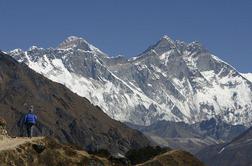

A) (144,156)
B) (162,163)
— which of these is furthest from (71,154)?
(144,156)

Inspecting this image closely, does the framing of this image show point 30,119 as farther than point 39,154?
Yes

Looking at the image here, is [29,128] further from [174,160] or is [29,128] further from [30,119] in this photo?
[174,160]

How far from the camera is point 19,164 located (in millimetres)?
56750

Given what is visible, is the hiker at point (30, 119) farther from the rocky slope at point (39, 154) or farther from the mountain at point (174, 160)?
the mountain at point (174, 160)

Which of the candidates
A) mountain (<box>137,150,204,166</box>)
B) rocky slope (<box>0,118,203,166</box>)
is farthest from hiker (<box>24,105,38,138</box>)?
mountain (<box>137,150,204,166</box>)

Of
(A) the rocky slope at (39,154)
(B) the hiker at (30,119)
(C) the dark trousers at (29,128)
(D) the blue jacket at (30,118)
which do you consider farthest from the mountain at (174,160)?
(D) the blue jacket at (30,118)

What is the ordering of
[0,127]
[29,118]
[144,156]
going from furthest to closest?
[144,156]
[0,127]
[29,118]

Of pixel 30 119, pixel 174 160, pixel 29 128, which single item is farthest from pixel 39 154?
pixel 174 160

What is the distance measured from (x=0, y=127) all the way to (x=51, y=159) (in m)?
6.43

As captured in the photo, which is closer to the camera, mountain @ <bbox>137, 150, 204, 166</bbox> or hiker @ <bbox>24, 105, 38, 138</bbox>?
hiker @ <bbox>24, 105, 38, 138</bbox>

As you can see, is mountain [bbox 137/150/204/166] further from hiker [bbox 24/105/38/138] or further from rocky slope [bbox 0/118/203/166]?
hiker [bbox 24/105/38/138]

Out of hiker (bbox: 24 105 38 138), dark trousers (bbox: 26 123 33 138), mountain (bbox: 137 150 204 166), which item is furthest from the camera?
mountain (bbox: 137 150 204 166)

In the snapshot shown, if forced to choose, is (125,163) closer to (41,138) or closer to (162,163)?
(41,138)

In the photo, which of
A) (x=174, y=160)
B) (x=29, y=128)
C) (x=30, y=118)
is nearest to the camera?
(x=30, y=118)
